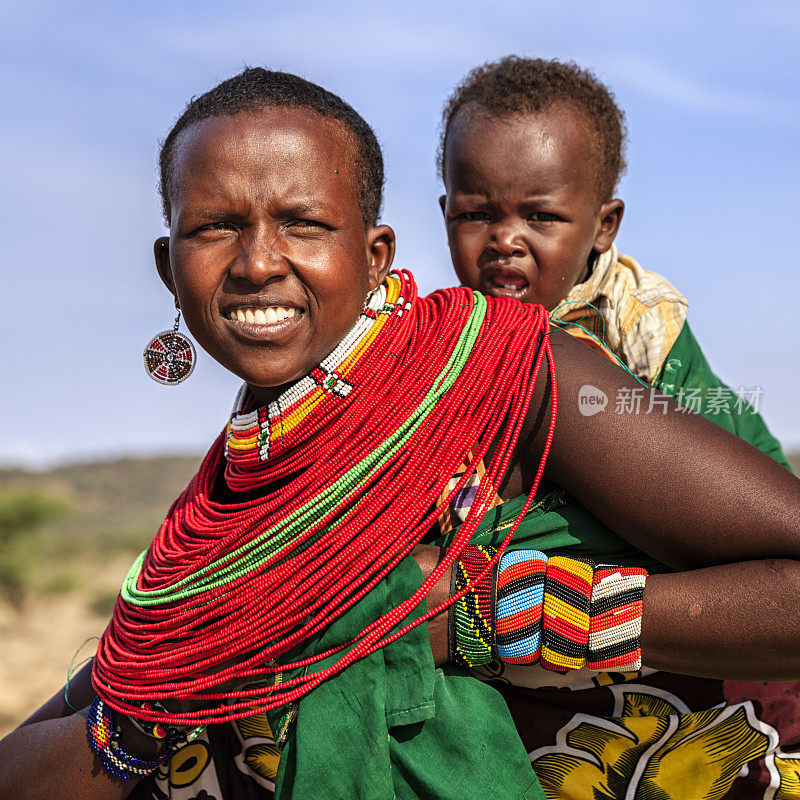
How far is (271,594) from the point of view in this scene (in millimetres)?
1946

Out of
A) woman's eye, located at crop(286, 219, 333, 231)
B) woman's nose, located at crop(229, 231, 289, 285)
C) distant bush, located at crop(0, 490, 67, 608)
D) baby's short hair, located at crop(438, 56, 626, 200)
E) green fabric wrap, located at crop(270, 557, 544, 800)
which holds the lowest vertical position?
distant bush, located at crop(0, 490, 67, 608)

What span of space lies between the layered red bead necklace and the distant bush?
10.9m

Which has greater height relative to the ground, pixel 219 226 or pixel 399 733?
pixel 219 226

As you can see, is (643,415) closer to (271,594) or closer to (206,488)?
(271,594)

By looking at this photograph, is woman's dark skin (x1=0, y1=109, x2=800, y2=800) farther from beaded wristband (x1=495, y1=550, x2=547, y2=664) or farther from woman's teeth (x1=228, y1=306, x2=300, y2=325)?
beaded wristband (x1=495, y1=550, x2=547, y2=664)

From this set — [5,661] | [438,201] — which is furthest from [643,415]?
[5,661]

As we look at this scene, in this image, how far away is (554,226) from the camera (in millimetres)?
3104

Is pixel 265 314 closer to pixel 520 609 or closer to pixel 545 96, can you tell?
pixel 520 609

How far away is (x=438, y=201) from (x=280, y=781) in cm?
225

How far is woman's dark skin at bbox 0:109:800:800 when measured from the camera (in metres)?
1.74

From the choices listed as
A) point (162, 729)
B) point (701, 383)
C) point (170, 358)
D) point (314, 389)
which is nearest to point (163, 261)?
point (170, 358)

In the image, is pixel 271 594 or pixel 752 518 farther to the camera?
pixel 271 594

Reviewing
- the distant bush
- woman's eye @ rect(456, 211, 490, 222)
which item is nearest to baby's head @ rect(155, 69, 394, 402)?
woman's eye @ rect(456, 211, 490, 222)

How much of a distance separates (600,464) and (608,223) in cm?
173
